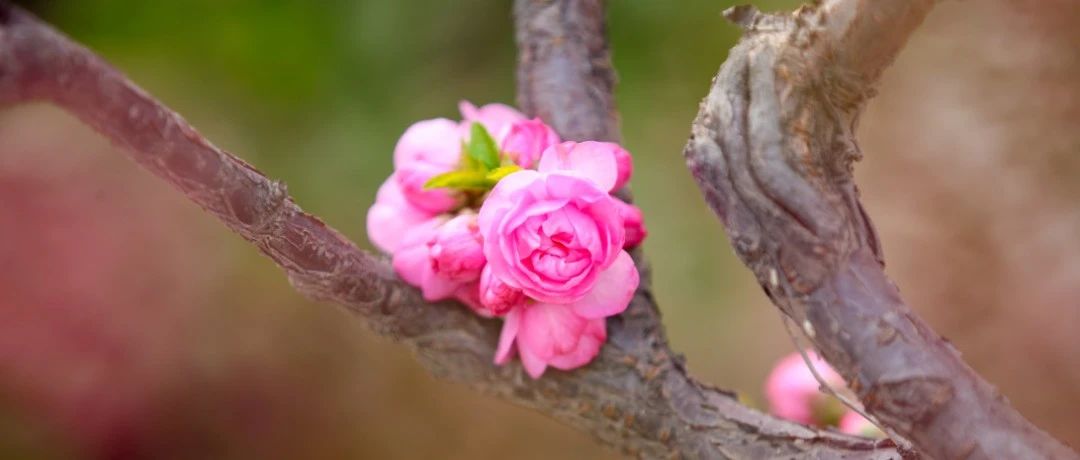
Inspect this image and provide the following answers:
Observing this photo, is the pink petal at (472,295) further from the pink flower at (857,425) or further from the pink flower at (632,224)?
the pink flower at (857,425)

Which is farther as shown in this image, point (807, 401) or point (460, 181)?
point (807, 401)

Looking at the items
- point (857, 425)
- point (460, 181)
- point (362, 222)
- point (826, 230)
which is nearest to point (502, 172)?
point (460, 181)

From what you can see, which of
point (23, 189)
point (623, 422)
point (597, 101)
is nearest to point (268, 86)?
point (23, 189)

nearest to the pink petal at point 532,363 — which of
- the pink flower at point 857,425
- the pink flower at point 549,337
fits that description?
the pink flower at point 549,337

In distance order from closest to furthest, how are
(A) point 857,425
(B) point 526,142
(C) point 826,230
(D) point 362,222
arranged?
1. (C) point 826,230
2. (B) point 526,142
3. (A) point 857,425
4. (D) point 362,222

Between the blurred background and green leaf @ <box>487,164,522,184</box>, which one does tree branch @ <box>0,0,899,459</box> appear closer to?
green leaf @ <box>487,164,522,184</box>

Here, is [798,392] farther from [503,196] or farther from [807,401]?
[503,196]

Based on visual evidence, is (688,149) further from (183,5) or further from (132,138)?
(183,5)
